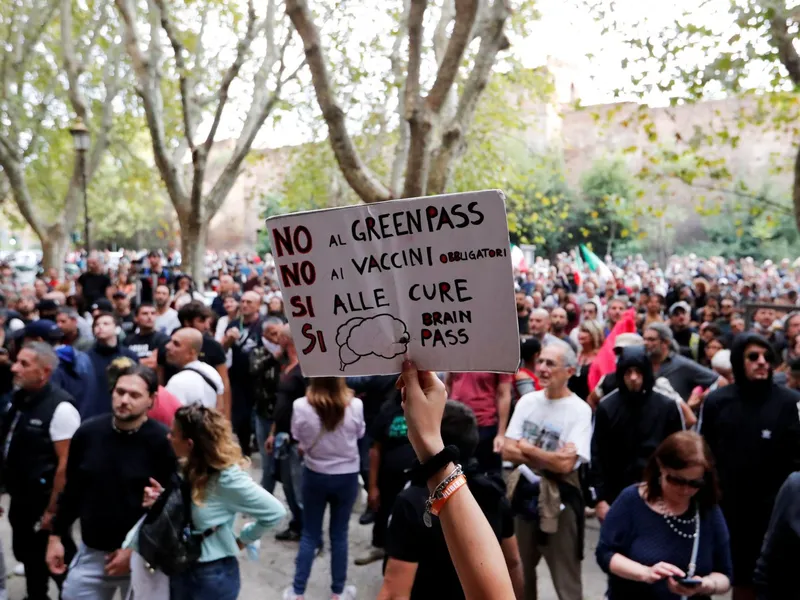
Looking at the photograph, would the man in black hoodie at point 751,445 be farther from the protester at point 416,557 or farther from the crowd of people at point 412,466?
the protester at point 416,557

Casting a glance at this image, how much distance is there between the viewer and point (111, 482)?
11.3 feet

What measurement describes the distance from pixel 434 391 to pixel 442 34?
9477 millimetres

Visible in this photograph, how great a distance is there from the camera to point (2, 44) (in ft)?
54.6

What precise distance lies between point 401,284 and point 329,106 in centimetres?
597

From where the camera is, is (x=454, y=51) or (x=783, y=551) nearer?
(x=783, y=551)

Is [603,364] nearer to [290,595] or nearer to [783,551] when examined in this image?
[290,595]

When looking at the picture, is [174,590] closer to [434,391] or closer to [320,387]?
[320,387]

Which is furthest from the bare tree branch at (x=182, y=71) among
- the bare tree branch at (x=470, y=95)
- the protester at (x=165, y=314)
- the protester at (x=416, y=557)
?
the protester at (x=416, y=557)

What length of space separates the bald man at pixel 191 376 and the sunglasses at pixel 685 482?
2.95 m

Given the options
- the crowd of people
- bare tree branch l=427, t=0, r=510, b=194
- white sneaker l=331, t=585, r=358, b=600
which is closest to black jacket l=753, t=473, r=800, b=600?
the crowd of people

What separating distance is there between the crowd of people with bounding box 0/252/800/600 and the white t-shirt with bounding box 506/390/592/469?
13mm

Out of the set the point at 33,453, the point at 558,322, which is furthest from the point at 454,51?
the point at 33,453

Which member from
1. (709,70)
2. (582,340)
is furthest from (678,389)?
(709,70)

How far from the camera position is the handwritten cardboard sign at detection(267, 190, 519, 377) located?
1.84 meters
